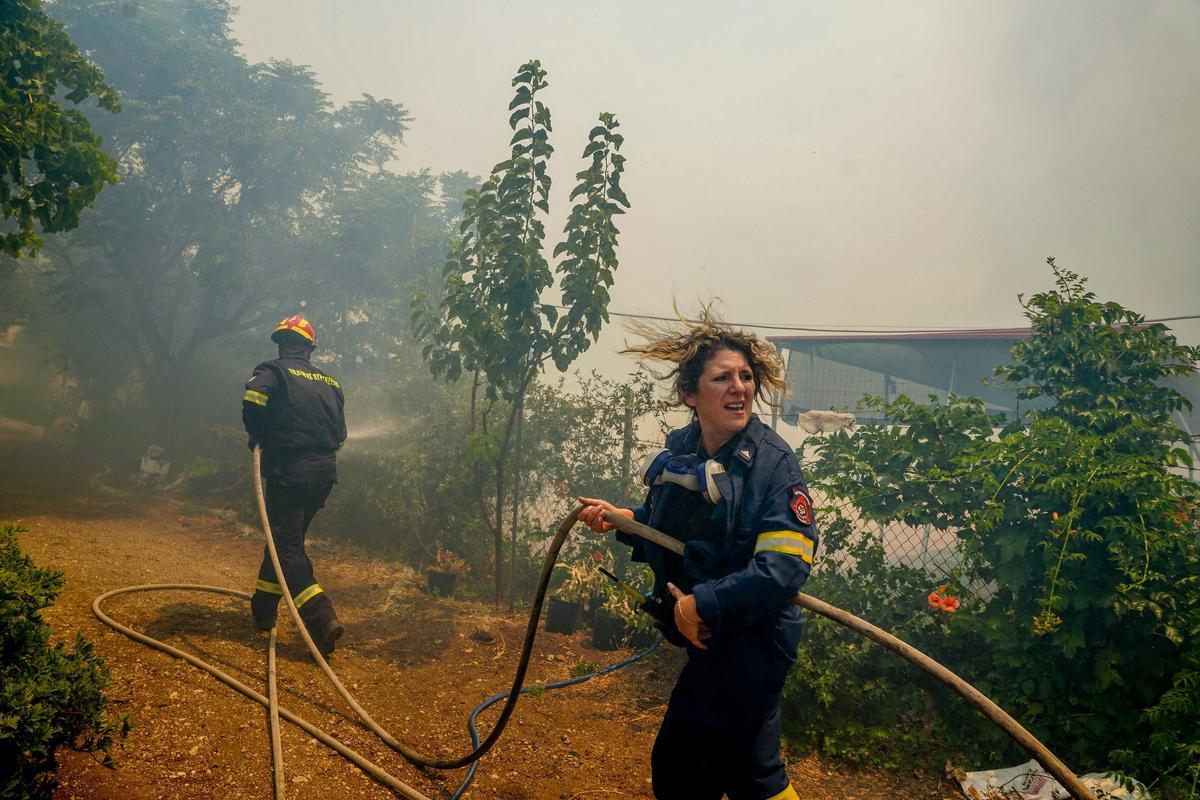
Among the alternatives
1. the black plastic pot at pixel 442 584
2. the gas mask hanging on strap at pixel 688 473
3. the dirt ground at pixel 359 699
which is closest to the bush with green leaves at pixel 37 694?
the dirt ground at pixel 359 699

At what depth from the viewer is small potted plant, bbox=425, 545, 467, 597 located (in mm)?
8078

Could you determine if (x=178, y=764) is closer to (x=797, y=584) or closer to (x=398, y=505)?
(x=797, y=584)

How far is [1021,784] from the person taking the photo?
4.00 m

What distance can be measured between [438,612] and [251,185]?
18.5 m

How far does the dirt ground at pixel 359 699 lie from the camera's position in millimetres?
3369

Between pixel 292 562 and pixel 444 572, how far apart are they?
3.10 metres

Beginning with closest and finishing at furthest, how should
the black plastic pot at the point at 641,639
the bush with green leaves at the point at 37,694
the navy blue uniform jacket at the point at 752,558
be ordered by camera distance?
the navy blue uniform jacket at the point at 752,558, the bush with green leaves at the point at 37,694, the black plastic pot at the point at 641,639

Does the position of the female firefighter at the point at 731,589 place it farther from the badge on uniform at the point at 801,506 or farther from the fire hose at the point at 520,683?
the fire hose at the point at 520,683

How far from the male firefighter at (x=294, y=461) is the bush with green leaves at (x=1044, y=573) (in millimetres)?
3868

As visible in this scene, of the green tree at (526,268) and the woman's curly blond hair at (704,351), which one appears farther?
the green tree at (526,268)

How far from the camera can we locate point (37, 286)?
19203mm

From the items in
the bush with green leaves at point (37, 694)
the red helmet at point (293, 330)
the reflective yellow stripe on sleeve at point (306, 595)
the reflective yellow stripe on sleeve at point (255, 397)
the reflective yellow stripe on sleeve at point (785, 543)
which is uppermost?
the red helmet at point (293, 330)

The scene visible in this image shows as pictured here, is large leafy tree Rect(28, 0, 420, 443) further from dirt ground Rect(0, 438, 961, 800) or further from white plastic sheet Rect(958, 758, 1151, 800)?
white plastic sheet Rect(958, 758, 1151, 800)

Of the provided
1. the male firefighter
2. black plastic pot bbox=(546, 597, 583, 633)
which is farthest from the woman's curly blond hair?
black plastic pot bbox=(546, 597, 583, 633)
